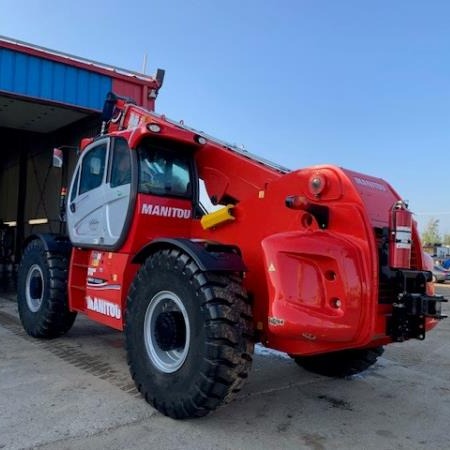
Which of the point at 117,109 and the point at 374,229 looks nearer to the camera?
the point at 374,229

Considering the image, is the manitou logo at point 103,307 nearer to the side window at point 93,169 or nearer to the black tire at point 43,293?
the black tire at point 43,293

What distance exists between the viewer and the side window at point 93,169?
5.61 metres

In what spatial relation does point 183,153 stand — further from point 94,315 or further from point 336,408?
point 336,408

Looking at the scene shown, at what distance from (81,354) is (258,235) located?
9.87ft

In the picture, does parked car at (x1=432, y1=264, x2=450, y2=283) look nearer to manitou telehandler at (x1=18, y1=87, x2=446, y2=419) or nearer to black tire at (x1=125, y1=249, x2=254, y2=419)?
manitou telehandler at (x1=18, y1=87, x2=446, y2=419)

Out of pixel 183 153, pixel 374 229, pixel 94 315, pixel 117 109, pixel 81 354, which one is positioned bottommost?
pixel 81 354

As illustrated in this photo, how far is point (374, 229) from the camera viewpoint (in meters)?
3.58

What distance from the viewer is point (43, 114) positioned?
1136 cm

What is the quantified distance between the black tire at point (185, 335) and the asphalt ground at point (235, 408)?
0.24 metres

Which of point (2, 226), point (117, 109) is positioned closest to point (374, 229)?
point (117, 109)

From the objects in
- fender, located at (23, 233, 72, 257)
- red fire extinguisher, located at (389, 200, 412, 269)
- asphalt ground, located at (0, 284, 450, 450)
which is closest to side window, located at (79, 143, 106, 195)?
fender, located at (23, 233, 72, 257)

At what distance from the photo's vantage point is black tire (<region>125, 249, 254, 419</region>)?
3531 mm

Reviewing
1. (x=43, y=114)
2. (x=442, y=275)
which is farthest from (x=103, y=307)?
(x=442, y=275)

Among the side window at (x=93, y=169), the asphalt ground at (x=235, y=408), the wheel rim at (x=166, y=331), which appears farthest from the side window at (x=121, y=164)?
the asphalt ground at (x=235, y=408)
